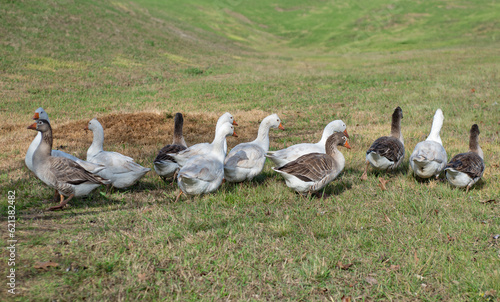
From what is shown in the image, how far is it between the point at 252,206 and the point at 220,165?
1102 millimetres

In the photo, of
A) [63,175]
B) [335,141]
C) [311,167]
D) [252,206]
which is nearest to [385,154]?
[335,141]

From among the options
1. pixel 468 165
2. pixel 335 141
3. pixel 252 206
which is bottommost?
pixel 252 206

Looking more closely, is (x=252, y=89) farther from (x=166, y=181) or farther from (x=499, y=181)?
(x=499, y=181)

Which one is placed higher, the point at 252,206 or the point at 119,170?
the point at 119,170

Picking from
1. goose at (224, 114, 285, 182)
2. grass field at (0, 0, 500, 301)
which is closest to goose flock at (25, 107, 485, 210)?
goose at (224, 114, 285, 182)

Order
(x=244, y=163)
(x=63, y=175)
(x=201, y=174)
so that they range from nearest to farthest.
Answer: (x=63, y=175) → (x=201, y=174) → (x=244, y=163)

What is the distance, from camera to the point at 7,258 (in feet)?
16.3

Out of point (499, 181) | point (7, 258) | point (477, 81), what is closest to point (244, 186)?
point (7, 258)

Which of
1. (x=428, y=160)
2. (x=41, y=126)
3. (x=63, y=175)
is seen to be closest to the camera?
(x=63, y=175)

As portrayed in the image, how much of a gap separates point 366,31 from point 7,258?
3324 inches

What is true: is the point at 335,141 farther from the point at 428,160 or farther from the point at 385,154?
the point at 428,160

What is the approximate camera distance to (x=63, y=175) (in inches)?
273

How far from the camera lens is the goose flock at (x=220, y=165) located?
709cm

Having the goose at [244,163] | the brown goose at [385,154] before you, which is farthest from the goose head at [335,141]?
the goose at [244,163]
